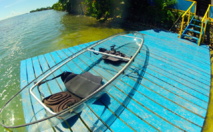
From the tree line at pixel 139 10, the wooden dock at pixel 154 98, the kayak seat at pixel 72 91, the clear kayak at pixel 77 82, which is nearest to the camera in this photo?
the clear kayak at pixel 77 82

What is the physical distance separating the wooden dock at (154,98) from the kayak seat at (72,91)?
15.8 inches

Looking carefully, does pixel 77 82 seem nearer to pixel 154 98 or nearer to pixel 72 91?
pixel 72 91

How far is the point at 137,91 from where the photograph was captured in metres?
3.68

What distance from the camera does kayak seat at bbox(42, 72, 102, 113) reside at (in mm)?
2703

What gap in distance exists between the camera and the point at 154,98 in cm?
347

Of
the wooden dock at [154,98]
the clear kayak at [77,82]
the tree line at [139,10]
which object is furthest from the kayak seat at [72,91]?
the tree line at [139,10]

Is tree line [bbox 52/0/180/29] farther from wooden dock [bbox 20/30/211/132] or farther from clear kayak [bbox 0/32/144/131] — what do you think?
clear kayak [bbox 0/32/144/131]

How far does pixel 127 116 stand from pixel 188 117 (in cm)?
132

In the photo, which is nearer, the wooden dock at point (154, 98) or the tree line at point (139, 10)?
the wooden dock at point (154, 98)

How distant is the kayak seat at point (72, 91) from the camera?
2703 mm

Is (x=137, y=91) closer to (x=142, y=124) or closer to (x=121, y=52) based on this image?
(x=142, y=124)

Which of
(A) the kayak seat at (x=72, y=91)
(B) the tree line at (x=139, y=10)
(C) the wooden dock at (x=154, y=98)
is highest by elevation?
(B) the tree line at (x=139, y=10)

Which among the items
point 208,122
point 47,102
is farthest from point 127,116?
point 208,122

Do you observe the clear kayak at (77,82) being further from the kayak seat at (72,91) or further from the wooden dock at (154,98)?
the wooden dock at (154,98)
